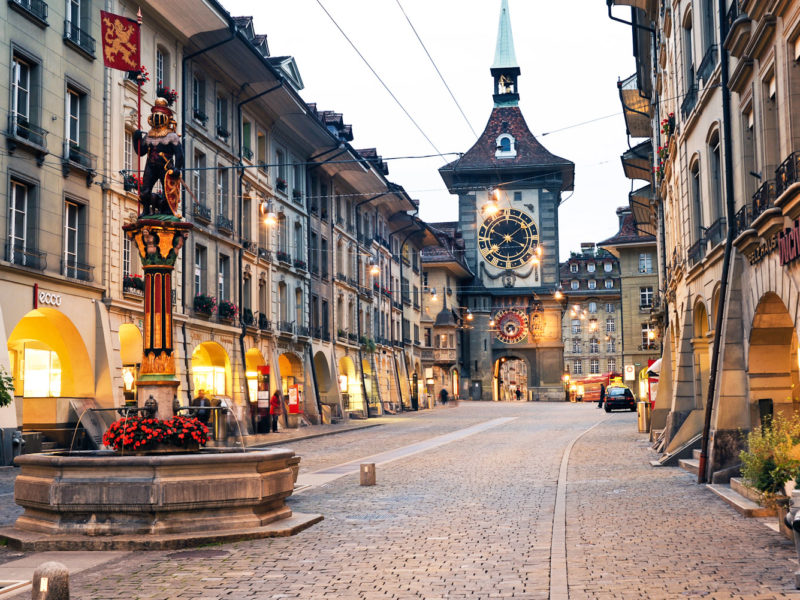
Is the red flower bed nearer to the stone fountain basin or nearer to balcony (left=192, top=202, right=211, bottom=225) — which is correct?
the stone fountain basin

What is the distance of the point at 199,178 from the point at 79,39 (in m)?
8.88

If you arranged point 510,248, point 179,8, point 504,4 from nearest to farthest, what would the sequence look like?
point 179,8 < point 510,248 < point 504,4

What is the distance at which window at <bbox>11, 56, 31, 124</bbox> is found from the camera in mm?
24531

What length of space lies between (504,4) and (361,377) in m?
72.7

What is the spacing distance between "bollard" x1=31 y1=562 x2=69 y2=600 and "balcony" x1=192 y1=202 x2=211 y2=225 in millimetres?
28115

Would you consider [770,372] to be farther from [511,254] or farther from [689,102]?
[511,254]

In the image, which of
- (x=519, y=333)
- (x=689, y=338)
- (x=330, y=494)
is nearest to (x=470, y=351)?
(x=519, y=333)

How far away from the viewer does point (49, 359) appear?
90.6 ft

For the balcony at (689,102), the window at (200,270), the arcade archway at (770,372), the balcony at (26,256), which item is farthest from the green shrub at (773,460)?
the window at (200,270)

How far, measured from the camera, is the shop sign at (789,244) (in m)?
12.7

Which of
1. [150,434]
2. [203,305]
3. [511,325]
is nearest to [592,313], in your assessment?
[511,325]

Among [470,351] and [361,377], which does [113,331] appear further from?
[470,351]

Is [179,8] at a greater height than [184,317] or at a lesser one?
greater

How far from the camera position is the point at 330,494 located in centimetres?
1761
